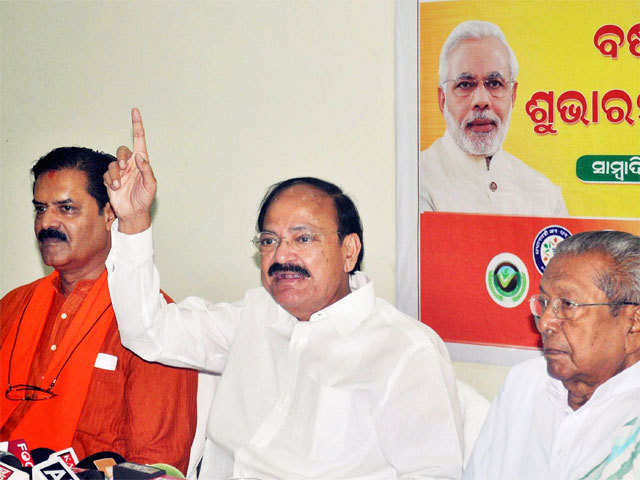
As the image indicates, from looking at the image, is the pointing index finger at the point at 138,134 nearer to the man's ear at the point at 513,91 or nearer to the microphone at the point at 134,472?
the microphone at the point at 134,472

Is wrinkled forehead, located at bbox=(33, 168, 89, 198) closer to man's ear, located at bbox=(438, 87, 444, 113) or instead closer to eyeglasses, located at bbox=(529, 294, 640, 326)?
man's ear, located at bbox=(438, 87, 444, 113)

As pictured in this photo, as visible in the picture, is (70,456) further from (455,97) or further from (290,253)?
(455,97)

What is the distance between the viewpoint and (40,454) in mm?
2498

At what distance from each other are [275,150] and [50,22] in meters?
1.23

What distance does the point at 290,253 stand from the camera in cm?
243

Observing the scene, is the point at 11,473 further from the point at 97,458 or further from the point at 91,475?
the point at 97,458

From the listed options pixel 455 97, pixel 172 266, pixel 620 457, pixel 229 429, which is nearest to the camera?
pixel 620 457

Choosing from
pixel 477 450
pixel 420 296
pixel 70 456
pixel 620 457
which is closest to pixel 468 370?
pixel 420 296

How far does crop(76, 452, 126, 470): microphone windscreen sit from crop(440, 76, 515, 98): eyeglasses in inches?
62.9

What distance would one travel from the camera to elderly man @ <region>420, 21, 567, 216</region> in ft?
8.76

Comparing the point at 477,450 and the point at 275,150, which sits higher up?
the point at 275,150

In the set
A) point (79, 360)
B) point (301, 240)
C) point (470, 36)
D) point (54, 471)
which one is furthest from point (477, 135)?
point (54, 471)

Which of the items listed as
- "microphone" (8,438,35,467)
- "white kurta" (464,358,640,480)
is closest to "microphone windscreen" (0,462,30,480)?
"microphone" (8,438,35,467)

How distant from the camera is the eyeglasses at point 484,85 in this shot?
2678mm
